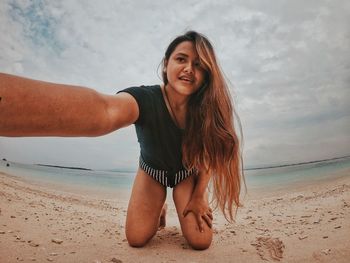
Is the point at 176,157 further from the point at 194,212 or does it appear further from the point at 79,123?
the point at 79,123

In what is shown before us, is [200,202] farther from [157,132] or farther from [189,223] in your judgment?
[157,132]

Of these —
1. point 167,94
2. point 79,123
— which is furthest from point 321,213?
point 79,123

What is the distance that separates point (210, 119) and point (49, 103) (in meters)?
1.14

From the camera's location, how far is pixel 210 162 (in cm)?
183

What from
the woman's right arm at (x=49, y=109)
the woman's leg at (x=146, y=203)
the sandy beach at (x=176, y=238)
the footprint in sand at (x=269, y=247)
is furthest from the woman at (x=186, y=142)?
the woman's right arm at (x=49, y=109)

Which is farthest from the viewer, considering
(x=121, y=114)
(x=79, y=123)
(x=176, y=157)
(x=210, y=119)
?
(x=176, y=157)

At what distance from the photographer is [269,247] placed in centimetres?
170

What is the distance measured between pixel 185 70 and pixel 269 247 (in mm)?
1107

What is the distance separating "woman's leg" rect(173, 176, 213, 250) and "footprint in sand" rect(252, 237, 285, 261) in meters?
0.29

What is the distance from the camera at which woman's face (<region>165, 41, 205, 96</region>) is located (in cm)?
167

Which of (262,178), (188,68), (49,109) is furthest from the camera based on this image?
(262,178)

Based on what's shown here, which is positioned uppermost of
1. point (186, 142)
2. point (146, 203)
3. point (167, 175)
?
point (186, 142)

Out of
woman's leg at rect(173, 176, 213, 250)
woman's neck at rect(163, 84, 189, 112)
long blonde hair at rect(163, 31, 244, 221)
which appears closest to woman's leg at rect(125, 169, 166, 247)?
woman's leg at rect(173, 176, 213, 250)

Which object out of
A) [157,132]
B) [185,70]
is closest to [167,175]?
[157,132]
